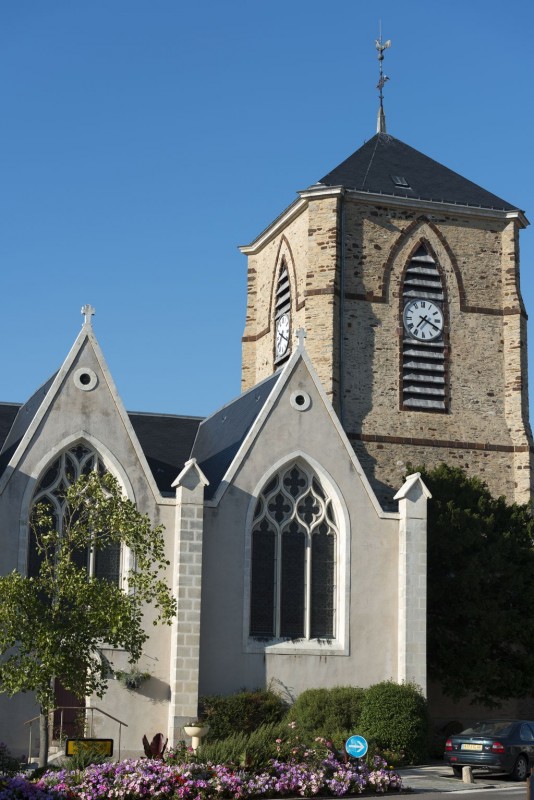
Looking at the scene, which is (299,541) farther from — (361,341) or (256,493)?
(361,341)

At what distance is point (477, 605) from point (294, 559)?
6040mm

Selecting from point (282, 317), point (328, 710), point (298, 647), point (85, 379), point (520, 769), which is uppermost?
point (282, 317)

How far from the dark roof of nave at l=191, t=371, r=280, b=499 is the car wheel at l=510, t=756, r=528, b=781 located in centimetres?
974

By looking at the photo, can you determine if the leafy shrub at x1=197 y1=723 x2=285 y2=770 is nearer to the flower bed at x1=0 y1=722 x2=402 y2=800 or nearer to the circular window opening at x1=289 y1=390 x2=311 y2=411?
the flower bed at x1=0 y1=722 x2=402 y2=800

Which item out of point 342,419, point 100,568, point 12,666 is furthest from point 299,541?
point 12,666

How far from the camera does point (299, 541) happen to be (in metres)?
31.0

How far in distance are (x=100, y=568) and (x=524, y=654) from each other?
1241cm

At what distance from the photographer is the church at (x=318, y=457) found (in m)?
29.3

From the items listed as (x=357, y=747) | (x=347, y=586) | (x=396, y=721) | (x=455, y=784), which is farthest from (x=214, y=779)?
→ (x=347, y=586)

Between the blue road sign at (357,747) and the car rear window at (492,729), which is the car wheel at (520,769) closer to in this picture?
the car rear window at (492,729)

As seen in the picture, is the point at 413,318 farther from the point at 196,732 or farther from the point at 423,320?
the point at 196,732

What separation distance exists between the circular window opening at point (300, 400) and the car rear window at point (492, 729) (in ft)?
29.2

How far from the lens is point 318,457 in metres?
31.5

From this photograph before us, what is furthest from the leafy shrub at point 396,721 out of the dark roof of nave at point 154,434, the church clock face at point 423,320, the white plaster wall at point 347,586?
the church clock face at point 423,320
